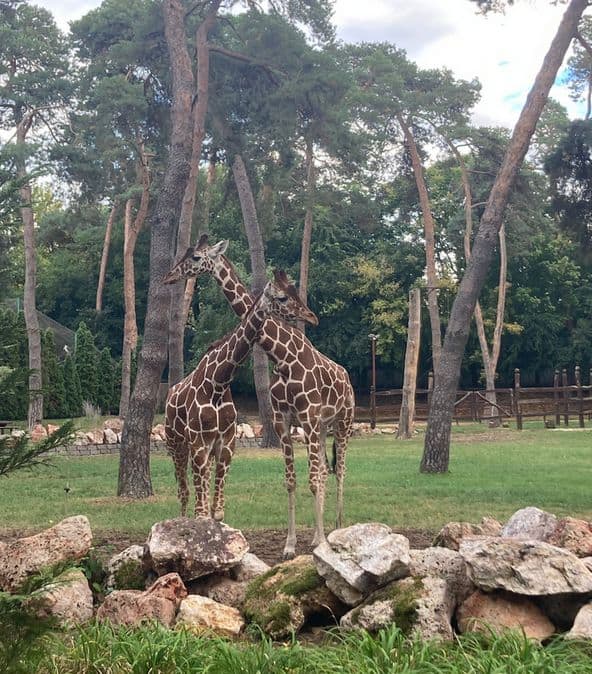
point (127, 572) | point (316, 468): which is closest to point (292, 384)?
point (316, 468)

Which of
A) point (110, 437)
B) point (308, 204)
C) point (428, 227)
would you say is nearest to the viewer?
point (110, 437)

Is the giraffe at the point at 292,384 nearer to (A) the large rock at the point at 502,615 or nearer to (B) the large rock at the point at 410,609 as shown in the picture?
(B) the large rock at the point at 410,609

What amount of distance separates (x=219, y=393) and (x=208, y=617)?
2.36m

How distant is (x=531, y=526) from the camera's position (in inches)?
262

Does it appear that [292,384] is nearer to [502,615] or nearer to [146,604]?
[146,604]

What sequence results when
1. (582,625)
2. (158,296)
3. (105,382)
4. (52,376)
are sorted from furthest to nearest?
(105,382), (52,376), (158,296), (582,625)

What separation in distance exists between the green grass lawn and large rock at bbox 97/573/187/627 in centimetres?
124

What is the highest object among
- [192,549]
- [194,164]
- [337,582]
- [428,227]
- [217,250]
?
[428,227]

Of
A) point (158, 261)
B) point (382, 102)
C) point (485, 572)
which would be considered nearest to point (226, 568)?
point (485, 572)

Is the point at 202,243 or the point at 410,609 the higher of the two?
the point at 202,243

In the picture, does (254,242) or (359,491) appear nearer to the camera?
(359,491)

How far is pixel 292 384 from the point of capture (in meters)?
7.34

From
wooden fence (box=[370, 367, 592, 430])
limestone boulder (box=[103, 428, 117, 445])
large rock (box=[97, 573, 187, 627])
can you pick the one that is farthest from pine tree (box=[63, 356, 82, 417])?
large rock (box=[97, 573, 187, 627])

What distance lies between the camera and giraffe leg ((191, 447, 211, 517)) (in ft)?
23.9
